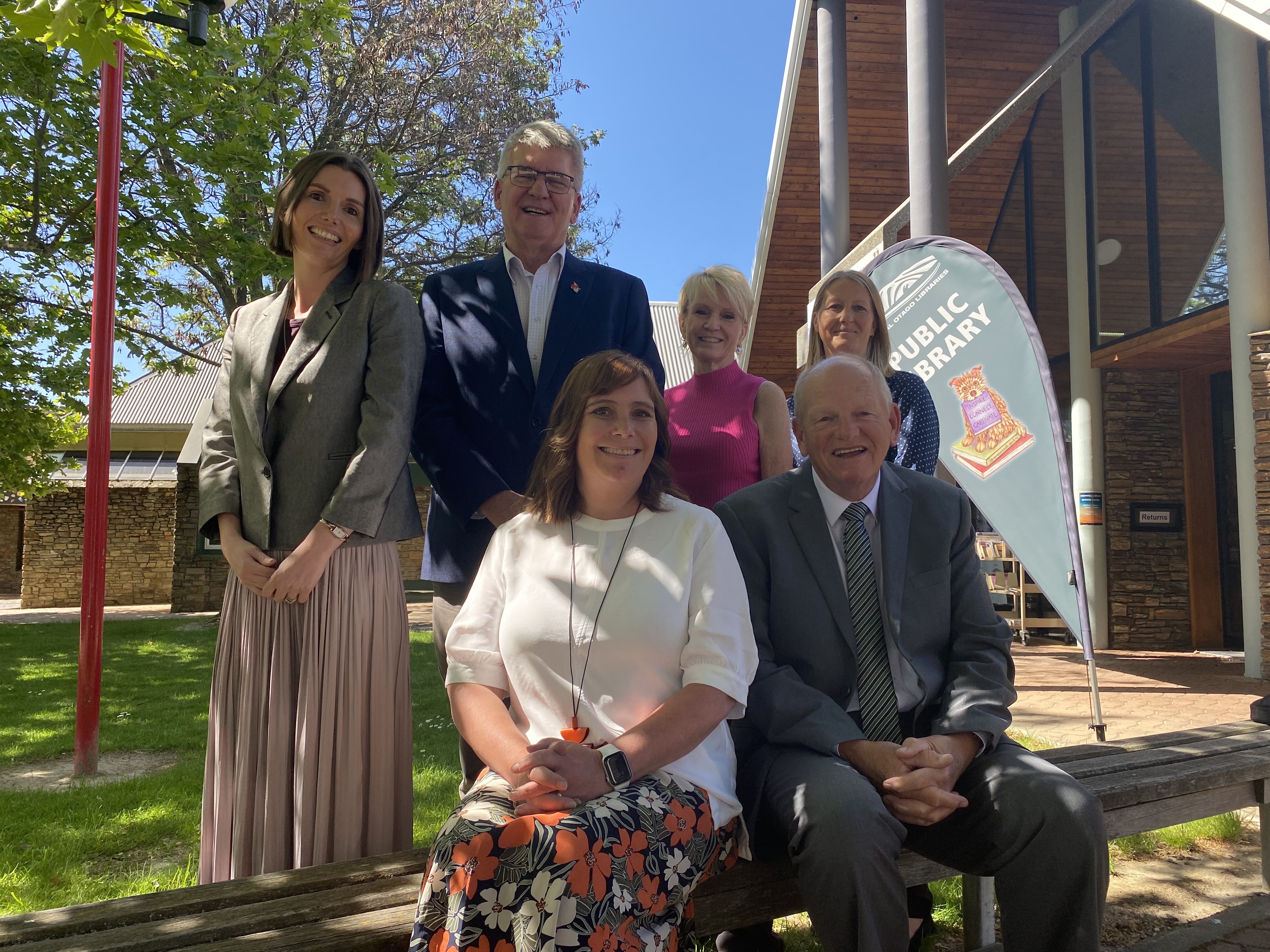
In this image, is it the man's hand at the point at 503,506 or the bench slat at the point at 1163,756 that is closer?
the man's hand at the point at 503,506

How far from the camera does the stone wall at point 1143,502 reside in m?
10.3

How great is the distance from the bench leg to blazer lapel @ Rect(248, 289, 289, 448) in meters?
2.33

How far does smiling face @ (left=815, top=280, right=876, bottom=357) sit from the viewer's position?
3.13 meters

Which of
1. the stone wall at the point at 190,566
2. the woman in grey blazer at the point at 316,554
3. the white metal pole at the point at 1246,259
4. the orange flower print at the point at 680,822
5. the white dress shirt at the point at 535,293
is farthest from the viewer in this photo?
the stone wall at the point at 190,566

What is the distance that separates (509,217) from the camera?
8.48 ft

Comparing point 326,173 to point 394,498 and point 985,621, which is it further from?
point 985,621

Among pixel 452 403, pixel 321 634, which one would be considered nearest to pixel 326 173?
pixel 452 403

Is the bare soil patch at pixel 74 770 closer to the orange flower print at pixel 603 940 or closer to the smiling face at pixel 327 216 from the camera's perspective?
the smiling face at pixel 327 216

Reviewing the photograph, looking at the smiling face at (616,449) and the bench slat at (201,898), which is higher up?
the smiling face at (616,449)

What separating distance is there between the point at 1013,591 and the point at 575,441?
10.3 meters

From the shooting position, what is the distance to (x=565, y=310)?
2576 mm

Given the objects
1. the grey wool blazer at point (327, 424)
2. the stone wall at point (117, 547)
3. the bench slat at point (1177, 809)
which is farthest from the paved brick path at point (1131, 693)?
the stone wall at point (117, 547)

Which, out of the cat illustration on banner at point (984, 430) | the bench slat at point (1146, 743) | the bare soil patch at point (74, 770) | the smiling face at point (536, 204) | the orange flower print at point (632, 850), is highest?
the smiling face at point (536, 204)

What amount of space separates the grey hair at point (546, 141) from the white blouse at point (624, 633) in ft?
3.70
